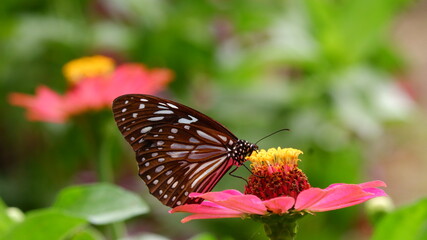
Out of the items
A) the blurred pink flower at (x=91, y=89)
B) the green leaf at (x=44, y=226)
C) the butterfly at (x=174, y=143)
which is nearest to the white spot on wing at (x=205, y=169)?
the butterfly at (x=174, y=143)

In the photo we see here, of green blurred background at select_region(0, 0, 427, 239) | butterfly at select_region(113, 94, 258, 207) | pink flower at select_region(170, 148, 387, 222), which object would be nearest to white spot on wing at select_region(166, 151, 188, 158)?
butterfly at select_region(113, 94, 258, 207)

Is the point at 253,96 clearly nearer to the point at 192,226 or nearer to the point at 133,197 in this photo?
the point at 192,226

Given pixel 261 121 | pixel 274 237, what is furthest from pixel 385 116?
pixel 274 237

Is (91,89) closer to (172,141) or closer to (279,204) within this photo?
(172,141)

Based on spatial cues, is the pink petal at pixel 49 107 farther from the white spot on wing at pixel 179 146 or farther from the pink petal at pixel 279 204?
the pink petal at pixel 279 204

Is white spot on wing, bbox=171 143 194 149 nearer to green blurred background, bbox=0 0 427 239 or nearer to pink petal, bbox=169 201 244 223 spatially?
pink petal, bbox=169 201 244 223

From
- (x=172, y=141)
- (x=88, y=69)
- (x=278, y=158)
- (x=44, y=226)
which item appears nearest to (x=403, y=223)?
(x=278, y=158)
